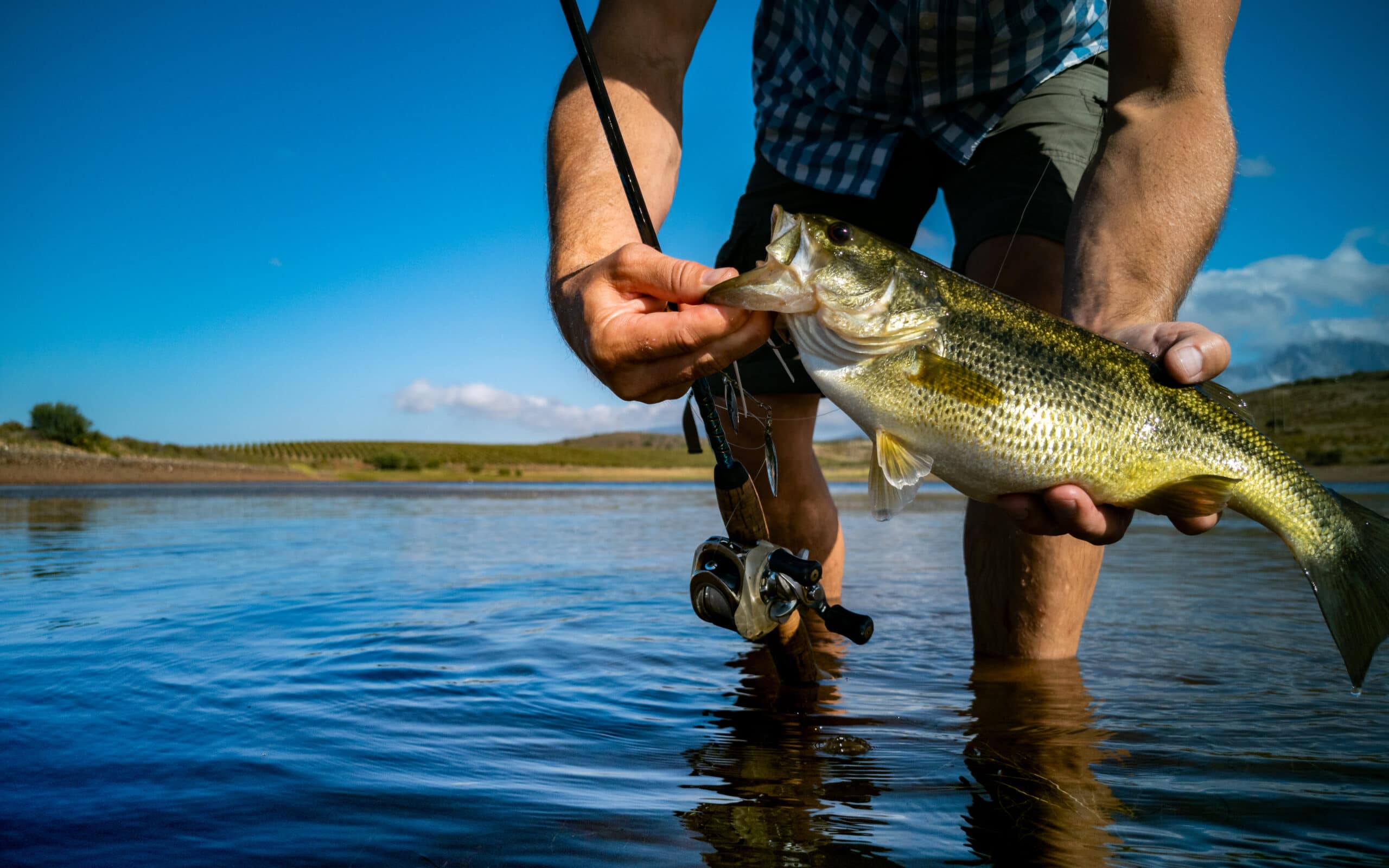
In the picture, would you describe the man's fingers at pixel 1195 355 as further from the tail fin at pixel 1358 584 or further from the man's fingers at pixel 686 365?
the man's fingers at pixel 686 365

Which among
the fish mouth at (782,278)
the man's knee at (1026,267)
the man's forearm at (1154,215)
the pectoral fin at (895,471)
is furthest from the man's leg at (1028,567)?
the fish mouth at (782,278)

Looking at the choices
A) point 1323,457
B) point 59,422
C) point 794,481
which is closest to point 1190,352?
point 794,481

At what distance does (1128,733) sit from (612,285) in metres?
2.46

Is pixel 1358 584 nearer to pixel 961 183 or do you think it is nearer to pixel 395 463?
pixel 961 183

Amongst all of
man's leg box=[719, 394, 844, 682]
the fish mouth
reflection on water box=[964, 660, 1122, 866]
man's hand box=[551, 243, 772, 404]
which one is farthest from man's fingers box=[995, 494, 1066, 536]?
man's leg box=[719, 394, 844, 682]

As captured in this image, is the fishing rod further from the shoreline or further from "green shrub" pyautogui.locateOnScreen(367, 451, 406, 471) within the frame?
"green shrub" pyautogui.locateOnScreen(367, 451, 406, 471)

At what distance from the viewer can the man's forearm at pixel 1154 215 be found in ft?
9.90

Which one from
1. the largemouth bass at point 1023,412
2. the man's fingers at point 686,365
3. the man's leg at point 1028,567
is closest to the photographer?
the man's fingers at point 686,365

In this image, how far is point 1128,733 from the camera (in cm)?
304

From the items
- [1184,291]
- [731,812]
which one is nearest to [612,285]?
[731,812]

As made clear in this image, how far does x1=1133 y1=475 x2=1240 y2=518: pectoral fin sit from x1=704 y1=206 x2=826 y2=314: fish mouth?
1.32 metres

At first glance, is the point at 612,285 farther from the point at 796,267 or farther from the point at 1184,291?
the point at 1184,291

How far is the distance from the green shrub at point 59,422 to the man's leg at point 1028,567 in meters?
62.3

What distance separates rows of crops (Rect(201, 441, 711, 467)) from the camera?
68.1 meters
